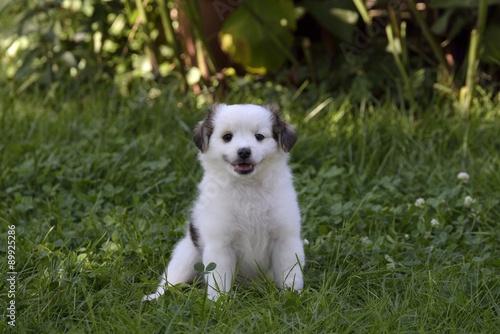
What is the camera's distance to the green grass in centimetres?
321

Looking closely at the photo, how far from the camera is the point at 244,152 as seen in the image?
3.43m

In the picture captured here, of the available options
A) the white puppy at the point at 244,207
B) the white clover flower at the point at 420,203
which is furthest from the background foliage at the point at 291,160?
the white puppy at the point at 244,207

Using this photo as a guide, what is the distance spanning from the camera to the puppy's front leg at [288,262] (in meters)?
3.46

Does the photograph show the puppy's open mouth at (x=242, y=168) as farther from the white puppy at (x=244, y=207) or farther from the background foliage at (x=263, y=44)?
the background foliage at (x=263, y=44)

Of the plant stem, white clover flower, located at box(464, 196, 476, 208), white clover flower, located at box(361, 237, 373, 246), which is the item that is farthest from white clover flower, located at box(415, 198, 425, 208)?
the plant stem

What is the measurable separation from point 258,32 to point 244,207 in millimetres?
2661

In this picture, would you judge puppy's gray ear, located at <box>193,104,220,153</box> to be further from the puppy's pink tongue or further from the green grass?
the green grass

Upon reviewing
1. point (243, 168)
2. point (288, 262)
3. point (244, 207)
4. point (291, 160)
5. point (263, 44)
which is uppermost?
point (243, 168)

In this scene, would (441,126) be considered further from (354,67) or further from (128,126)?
(128,126)

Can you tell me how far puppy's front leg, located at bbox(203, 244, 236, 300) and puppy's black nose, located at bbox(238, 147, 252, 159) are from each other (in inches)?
15.8

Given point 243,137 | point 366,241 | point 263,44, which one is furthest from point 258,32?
point 243,137

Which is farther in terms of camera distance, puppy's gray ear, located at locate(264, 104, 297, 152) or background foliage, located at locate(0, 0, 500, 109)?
background foliage, located at locate(0, 0, 500, 109)

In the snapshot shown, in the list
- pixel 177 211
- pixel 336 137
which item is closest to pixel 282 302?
pixel 177 211

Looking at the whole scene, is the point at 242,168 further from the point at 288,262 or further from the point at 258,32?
the point at 258,32
